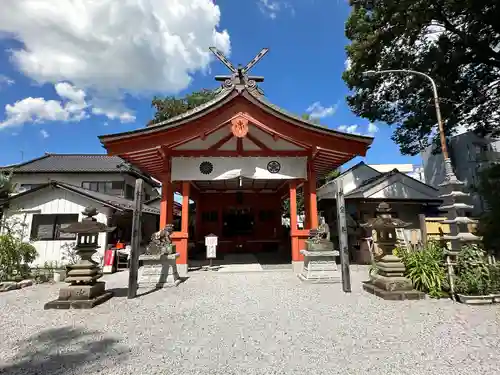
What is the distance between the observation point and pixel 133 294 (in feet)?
20.9

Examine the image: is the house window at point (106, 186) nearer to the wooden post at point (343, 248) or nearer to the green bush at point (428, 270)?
the wooden post at point (343, 248)

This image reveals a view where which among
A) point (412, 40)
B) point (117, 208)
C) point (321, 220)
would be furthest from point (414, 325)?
point (412, 40)

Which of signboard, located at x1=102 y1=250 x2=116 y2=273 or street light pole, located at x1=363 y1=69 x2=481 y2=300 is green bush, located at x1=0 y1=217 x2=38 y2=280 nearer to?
signboard, located at x1=102 y1=250 x2=116 y2=273

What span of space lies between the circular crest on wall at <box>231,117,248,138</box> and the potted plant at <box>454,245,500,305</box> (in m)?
6.65

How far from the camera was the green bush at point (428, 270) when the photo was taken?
6.09m

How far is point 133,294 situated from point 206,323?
2723 mm

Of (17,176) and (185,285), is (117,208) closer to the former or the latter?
(185,285)

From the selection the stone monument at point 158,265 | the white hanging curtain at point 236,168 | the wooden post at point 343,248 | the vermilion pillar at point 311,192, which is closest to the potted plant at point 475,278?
the wooden post at point 343,248

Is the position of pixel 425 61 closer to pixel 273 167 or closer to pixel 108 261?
pixel 273 167

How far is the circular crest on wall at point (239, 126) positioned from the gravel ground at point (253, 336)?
16.8ft

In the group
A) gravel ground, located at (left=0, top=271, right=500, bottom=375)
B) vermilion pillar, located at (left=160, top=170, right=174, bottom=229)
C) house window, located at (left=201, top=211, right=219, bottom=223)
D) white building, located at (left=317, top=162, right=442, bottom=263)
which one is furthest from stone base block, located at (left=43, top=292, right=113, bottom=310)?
white building, located at (left=317, top=162, right=442, bottom=263)

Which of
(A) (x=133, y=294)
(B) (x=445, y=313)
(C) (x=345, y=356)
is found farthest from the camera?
(A) (x=133, y=294)

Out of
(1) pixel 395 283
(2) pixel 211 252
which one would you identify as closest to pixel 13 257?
(2) pixel 211 252

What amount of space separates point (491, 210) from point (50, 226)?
691 inches
